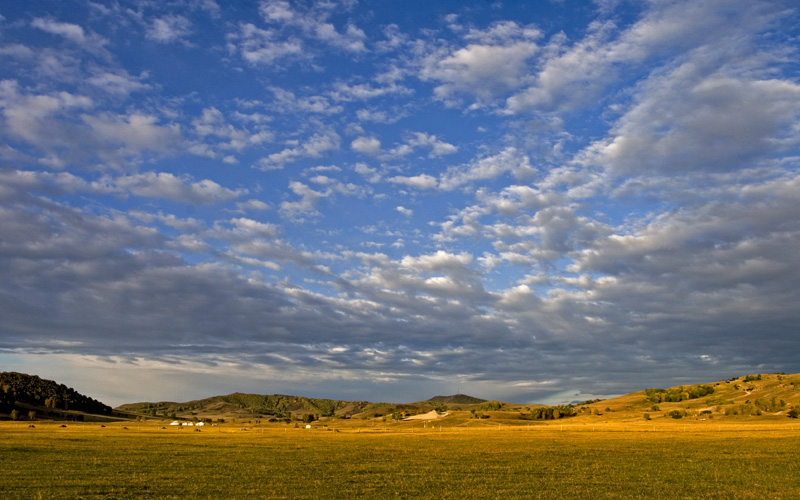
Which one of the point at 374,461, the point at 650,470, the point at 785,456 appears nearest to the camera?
the point at 650,470

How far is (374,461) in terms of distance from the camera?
53.3 meters

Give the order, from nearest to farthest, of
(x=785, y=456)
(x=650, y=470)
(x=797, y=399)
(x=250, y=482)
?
(x=250, y=482) → (x=650, y=470) → (x=785, y=456) → (x=797, y=399)

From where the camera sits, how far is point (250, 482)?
118 feet

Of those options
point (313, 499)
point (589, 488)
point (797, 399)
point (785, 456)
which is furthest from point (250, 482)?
point (797, 399)

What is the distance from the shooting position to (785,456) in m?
57.3

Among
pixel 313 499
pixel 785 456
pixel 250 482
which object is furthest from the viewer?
pixel 785 456

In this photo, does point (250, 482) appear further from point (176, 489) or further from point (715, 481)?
point (715, 481)

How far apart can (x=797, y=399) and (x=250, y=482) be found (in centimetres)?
22026

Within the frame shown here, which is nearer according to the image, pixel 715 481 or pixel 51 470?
pixel 715 481

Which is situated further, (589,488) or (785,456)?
(785,456)

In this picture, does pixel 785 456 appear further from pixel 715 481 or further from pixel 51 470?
pixel 51 470

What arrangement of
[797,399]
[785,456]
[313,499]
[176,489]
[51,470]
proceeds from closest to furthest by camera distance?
[313,499], [176,489], [51,470], [785,456], [797,399]

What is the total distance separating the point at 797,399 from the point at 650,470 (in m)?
194

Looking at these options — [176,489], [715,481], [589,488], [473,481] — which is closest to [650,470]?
[715,481]
